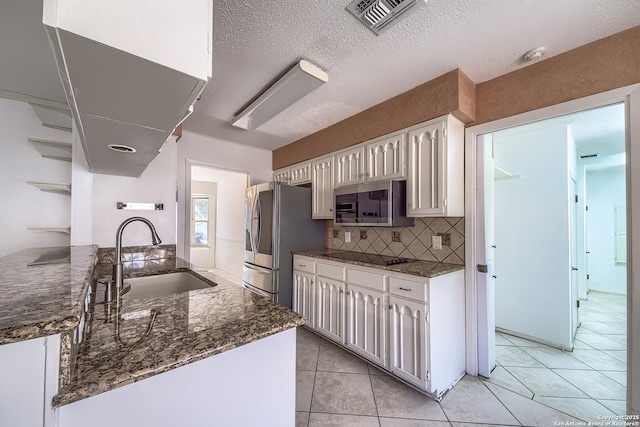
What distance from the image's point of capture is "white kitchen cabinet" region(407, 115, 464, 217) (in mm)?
1996

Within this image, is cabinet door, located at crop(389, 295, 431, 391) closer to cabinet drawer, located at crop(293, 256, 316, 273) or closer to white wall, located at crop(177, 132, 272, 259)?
cabinet drawer, located at crop(293, 256, 316, 273)

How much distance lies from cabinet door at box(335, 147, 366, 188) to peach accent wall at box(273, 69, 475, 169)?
13 cm

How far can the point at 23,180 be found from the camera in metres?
2.09

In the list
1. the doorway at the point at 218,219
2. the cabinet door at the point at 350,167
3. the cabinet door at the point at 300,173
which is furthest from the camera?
the doorway at the point at 218,219

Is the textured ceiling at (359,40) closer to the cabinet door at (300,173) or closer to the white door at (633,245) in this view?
the white door at (633,245)

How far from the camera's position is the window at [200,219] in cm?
699

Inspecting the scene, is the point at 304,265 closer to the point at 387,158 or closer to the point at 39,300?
the point at 387,158

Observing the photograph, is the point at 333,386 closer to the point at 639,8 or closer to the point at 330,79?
the point at 330,79

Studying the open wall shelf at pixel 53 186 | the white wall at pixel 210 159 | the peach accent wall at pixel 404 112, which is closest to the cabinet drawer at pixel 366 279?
the peach accent wall at pixel 404 112

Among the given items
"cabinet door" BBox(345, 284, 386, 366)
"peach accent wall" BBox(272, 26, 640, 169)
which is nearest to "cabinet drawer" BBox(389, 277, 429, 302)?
"cabinet door" BBox(345, 284, 386, 366)

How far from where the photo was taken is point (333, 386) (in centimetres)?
193

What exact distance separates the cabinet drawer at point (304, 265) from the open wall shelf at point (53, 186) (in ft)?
7.09

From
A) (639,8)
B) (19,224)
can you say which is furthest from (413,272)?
(19,224)

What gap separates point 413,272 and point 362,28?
5.43ft
